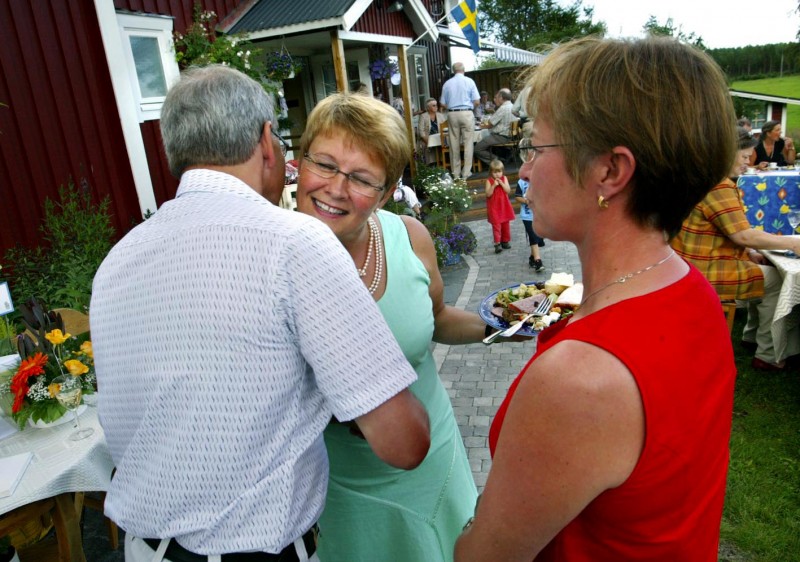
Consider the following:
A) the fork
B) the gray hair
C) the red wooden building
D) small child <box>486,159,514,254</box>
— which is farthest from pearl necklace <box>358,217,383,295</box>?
small child <box>486,159,514,254</box>

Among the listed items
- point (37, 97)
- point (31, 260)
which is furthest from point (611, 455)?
point (37, 97)

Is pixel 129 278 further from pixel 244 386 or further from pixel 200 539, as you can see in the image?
pixel 200 539

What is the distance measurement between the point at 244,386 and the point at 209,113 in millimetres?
608

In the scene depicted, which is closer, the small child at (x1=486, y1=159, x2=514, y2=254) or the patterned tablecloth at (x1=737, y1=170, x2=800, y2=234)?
the patterned tablecloth at (x1=737, y1=170, x2=800, y2=234)

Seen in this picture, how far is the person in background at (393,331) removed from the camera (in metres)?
1.81

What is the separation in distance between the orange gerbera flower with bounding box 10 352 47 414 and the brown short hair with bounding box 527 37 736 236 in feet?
8.54

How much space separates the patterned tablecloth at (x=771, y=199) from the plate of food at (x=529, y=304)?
4.00 metres

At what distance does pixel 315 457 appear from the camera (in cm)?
128

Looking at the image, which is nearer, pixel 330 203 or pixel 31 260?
pixel 330 203

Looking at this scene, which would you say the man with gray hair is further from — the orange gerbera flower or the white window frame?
the orange gerbera flower

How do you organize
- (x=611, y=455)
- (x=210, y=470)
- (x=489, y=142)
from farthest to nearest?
(x=489, y=142), (x=210, y=470), (x=611, y=455)

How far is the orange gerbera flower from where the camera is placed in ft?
8.47

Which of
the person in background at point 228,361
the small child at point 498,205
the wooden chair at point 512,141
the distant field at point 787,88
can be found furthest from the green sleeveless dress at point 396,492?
the distant field at point 787,88

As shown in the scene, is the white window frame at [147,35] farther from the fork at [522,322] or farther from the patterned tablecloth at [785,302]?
the patterned tablecloth at [785,302]
